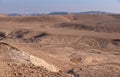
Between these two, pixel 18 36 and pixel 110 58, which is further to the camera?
pixel 18 36

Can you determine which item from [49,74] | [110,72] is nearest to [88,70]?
[110,72]

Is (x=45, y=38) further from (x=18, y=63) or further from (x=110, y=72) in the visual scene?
(x=18, y=63)

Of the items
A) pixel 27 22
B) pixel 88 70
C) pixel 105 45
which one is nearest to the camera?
pixel 88 70

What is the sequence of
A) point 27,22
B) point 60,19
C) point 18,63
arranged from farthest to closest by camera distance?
1. point 60,19
2. point 27,22
3. point 18,63

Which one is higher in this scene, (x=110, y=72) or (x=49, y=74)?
(x=49, y=74)

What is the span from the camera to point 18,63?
43.6 feet

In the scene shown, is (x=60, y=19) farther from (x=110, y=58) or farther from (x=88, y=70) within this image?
(x=88, y=70)

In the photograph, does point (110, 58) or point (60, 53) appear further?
point (110, 58)

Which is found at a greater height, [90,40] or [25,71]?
[25,71]

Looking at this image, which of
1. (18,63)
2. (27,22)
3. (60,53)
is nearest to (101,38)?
(60,53)

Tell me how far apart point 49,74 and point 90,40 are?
26.5 metres

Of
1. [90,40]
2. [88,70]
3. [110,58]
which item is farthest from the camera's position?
[90,40]

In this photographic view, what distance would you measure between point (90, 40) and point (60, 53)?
50.3 feet

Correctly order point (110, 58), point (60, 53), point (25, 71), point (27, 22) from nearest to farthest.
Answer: point (25, 71), point (60, 53), point (110, 58), point (27, 22)
